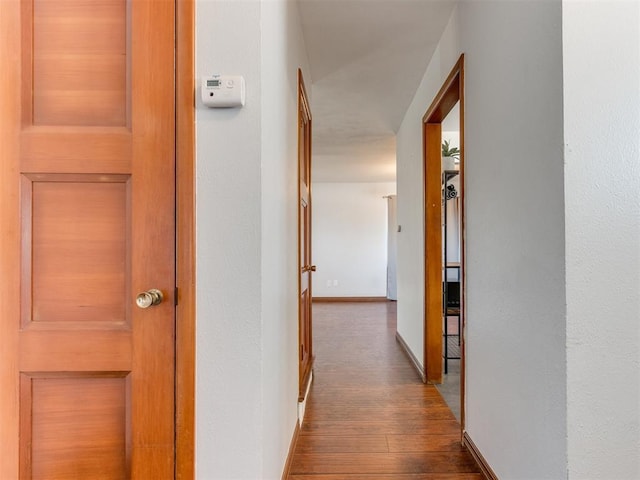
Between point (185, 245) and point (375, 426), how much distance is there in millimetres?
1619

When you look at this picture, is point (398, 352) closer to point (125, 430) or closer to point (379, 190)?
point (125, 430)

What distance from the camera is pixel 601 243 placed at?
3.50 ft

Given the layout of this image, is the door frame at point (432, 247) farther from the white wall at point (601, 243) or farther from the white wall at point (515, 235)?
the white wall at point (601, 243)

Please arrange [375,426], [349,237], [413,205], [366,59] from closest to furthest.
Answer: [375,426]
[366,59]
[413,205]
[349,237]

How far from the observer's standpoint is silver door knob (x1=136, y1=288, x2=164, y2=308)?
3.29ft

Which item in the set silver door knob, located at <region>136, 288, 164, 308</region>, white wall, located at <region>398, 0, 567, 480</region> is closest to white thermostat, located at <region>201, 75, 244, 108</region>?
silver door knob, located at <region>136, 288, 164, 308</region>

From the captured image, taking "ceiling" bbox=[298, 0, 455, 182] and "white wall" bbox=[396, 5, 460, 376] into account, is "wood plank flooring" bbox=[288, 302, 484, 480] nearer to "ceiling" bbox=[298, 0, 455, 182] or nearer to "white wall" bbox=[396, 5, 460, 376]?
"white wall" bbox=[396, 5, 460, 376]

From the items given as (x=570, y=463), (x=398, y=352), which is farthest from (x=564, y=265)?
(x=398, y=352)

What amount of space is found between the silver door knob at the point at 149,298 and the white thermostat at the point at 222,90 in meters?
0.57

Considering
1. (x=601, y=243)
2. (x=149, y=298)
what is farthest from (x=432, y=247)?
(x=149, y=298)

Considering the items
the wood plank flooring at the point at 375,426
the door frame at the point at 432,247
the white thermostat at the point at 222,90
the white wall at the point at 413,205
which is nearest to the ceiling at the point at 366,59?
the white wall at the point at 413,205

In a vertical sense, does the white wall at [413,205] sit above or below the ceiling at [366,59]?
below

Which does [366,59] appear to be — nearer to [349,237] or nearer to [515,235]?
[515,235]

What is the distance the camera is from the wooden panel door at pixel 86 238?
1.05 meters
